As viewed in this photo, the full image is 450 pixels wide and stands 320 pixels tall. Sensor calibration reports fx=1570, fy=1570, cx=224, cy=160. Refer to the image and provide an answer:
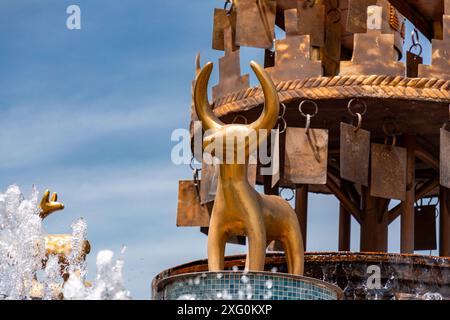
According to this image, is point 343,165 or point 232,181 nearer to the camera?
point 232,181

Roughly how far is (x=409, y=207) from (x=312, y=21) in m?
2.45

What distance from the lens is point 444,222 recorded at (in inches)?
751

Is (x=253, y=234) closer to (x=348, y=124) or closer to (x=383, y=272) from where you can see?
(x=383, y=272)

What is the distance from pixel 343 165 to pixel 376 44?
4.88ft

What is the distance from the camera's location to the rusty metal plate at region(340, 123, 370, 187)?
17.4 meters

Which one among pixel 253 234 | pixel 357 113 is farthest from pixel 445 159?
pixel 253 234

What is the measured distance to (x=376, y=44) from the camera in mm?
17828

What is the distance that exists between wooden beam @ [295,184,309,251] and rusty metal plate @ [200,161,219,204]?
1.44 meters

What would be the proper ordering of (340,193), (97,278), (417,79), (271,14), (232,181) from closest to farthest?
(97,278) < (232,181) < (417,79) < (271,14) < (340,193)

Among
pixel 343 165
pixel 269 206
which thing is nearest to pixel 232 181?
pixel 269 206

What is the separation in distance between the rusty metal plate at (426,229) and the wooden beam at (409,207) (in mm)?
2295
